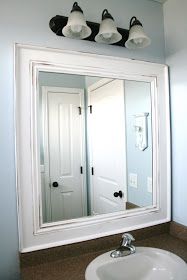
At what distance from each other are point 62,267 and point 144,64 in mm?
1184

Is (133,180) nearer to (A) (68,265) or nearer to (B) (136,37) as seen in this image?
(A) (68,265)

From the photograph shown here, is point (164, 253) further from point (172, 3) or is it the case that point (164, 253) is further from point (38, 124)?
point (172, 3)

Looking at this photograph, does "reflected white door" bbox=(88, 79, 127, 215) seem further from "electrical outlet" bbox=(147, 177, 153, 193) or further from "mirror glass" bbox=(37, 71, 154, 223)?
"electrical outlet" bbox=(147, 177, 153, 193)

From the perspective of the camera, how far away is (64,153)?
1226 mm

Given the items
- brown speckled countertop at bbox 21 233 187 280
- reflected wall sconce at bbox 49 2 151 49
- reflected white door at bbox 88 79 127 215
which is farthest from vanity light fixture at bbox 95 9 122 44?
brown speckled countertop at bbox 21 233 187 280

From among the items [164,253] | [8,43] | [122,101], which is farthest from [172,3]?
[164,253]

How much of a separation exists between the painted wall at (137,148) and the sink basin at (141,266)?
1.07ft

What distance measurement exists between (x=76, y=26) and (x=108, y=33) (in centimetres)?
17

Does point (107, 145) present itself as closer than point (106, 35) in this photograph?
No

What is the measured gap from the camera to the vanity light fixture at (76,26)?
104cm

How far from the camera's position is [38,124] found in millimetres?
1124

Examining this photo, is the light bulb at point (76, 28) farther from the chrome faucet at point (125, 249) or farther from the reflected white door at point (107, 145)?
the chrome faucet at point (125, 249)

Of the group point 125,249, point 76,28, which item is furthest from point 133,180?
point 76,28

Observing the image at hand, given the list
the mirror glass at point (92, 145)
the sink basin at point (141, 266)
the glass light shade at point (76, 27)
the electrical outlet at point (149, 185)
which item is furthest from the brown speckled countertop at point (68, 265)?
the glass light shade at point (76, 27)
